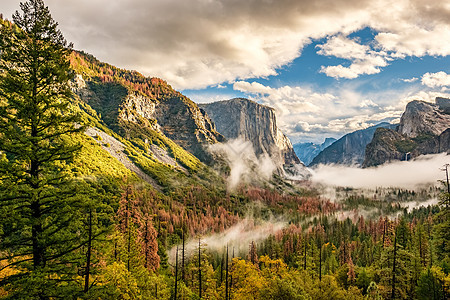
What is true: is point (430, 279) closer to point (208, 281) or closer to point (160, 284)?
point (208, 281)

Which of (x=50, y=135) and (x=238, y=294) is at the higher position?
(x=50, y=135)

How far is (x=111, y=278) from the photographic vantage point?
23.6 m

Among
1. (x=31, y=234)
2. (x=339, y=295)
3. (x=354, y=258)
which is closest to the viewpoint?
(x=31, y=234)

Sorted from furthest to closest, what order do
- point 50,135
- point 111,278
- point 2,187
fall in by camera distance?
point 111,278
point 50,135
point 2,187

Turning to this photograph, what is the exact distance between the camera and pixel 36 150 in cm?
1555

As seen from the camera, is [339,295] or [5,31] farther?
[339,295]

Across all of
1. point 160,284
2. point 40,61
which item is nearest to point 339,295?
point 160,284

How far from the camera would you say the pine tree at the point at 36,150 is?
14461mm

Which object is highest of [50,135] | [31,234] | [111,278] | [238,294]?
[50,135]

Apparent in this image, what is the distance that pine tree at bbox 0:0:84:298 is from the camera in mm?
14461

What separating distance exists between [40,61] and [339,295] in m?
45.4

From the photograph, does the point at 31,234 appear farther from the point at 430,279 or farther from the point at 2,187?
the point at 430,279

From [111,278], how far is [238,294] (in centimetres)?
2228

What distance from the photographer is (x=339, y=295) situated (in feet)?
122
